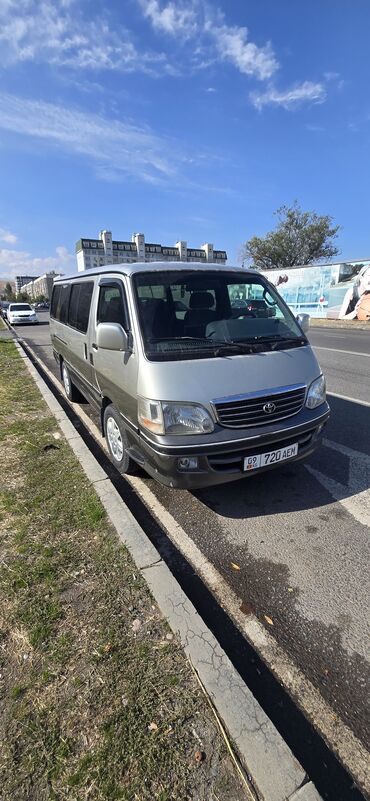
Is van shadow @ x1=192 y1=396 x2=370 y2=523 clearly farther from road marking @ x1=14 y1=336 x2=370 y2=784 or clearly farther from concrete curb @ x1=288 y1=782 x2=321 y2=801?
concrete curb @ x1=288 y1=782 x2=321 y2=801

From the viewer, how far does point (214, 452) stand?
2855 mm

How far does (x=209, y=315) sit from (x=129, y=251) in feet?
296

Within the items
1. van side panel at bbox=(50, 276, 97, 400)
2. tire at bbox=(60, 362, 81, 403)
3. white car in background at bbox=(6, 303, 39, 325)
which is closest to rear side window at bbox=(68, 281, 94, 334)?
van side panel at bbox=(50, 276, 97, 400)

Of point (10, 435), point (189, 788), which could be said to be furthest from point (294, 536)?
point (10, 435)

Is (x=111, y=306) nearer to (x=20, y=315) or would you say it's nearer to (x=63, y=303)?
(x=63, y=303)

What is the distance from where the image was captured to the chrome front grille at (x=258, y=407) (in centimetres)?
291

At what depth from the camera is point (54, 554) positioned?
2830 mm

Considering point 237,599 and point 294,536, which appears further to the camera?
point 294,536

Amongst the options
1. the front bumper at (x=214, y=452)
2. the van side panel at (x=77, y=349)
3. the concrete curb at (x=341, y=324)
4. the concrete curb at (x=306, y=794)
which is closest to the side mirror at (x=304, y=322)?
the front bumper at (x=214, y=452)

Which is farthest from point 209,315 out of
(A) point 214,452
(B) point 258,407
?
(A) point 214,452

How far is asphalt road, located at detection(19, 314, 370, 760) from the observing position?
6.93 feet

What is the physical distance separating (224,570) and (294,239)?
5726 centimetres

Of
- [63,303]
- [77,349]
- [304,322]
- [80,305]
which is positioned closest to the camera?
[304,322]

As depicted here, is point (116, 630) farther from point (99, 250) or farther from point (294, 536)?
point (99, 250)
